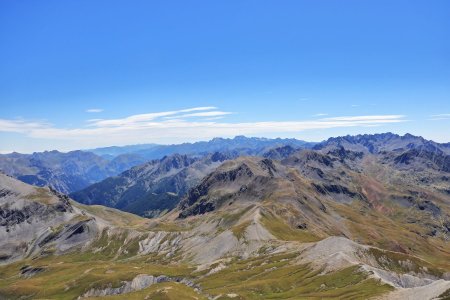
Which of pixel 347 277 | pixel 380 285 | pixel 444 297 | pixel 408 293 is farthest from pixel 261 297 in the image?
pixel 444 297

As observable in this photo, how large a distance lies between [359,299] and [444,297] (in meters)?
32.0

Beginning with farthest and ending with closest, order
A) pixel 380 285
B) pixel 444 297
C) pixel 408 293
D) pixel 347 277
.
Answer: pixel 347 277
pixel 380 285
pixel 408 293
pixel 444 297

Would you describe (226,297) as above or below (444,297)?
below

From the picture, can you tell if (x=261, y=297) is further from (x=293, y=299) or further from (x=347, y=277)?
(x=347, y=277)

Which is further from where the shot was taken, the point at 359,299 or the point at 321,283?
the point at 321,283

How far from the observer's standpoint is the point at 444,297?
129625 millimetres

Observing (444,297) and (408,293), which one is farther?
(408,293)

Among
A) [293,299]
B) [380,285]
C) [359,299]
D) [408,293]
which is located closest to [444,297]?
[408,293]

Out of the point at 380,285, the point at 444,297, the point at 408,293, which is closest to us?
the point at 444,297

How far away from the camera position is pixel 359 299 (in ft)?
509

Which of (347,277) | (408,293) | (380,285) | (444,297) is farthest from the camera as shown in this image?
(347,277)

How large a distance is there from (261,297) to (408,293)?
69.5 metres

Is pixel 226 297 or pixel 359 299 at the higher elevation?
pixel 359 299

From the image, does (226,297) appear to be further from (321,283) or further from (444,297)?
(444,297)
